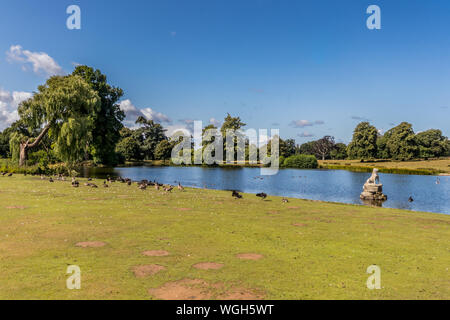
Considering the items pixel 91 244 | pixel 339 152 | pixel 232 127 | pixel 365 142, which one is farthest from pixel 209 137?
pixel 91 244

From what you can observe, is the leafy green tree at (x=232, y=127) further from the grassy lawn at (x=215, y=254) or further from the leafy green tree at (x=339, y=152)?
the grassy lawn at (x=215, y=254)

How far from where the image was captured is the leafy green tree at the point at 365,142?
129m

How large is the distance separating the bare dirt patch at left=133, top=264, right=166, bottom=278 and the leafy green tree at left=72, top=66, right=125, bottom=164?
5770cm

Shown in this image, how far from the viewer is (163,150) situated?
142500mm

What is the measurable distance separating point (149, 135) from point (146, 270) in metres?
156

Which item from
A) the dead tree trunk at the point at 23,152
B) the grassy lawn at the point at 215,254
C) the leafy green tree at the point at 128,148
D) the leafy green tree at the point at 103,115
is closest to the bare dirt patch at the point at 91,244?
the grassy lawn at the point at 215,254

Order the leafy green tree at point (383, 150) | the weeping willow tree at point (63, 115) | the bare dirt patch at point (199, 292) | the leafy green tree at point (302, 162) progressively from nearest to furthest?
1. the bare dirt patch at point (199, 292)
2. the weeping willow tree at point (63, 115)
3. the leafy green tree at point (302, 162)
4. the leafy green tree at point (383, 150)

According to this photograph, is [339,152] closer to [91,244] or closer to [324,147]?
[324,147]

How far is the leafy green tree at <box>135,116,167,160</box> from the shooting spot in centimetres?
15195

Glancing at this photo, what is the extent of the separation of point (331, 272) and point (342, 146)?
17789 cm

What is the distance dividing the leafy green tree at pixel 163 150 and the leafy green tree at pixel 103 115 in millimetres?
76421

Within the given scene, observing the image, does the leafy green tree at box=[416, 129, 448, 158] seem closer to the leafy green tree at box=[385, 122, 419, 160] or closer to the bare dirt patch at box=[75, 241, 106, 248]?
the leafy green tree at box=[385, 122, 419, 160]

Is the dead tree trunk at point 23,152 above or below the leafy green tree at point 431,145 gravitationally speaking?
below

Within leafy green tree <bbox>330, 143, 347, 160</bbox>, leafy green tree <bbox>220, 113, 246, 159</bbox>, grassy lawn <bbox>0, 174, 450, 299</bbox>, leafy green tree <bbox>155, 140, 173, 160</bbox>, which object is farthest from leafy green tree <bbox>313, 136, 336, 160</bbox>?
grassy lawn <bbox>0, 174, 450, 299</bbox>
